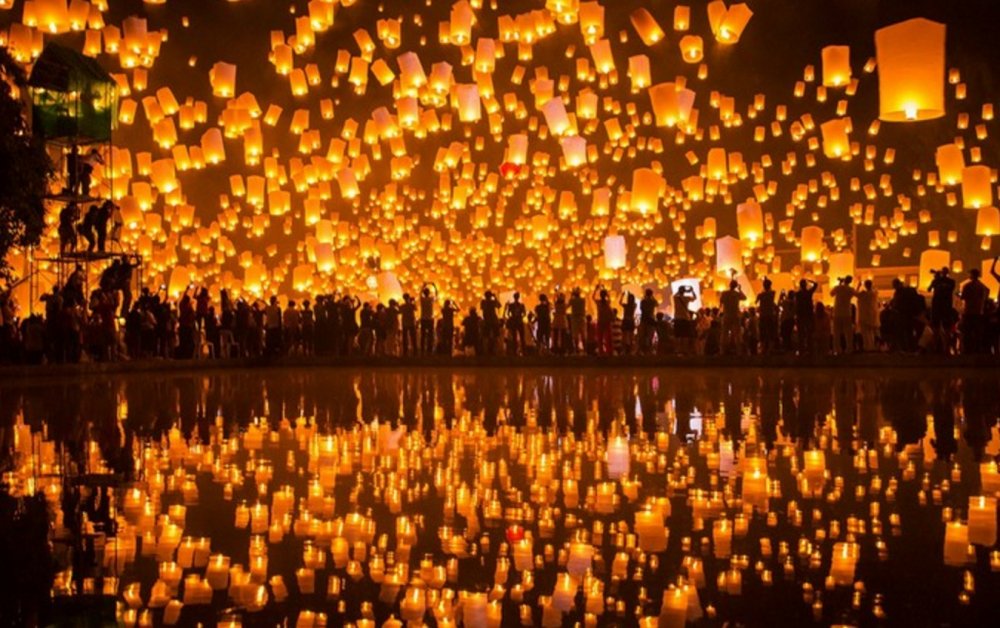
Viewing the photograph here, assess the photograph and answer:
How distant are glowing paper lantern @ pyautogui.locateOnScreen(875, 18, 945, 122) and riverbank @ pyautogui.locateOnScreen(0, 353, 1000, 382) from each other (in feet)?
13.6

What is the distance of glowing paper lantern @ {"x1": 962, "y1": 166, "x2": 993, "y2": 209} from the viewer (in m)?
19.6

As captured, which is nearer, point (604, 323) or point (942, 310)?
point (942, 310)

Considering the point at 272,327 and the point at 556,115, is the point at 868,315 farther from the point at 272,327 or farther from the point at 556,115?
the point at 272,327

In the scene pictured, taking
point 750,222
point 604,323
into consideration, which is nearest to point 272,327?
point 604,323

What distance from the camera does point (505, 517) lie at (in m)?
4.32

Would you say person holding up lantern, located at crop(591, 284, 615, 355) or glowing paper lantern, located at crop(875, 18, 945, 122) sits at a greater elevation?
glowing paper lantern, located at crop(875, 18, 945, 122)

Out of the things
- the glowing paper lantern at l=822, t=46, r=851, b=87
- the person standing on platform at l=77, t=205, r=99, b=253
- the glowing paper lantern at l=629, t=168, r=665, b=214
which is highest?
the glowing paper lantern at l=822, t=46, r=851, b=87

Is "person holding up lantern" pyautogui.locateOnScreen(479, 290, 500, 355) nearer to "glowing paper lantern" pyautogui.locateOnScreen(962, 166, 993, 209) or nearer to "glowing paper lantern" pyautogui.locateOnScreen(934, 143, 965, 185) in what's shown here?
"glowing paper lantern" pyautogui.locateOnScreen(934, 143, 965, 185)

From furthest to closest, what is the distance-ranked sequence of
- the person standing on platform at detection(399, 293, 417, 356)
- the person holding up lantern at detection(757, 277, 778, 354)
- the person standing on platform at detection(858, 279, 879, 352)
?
the person standing on platform at detection(399, 293, 417, 356), the person holding up lantern at detection(757, 277, 778, 354), the person standing on platform at detection(858, 279, 879, 352)

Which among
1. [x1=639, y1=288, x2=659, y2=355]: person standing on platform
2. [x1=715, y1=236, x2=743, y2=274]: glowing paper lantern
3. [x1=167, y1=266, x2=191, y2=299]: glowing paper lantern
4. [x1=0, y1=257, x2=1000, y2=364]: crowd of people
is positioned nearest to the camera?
[x1=0, y1=257, x2=1000, y2=364]: crowd of people

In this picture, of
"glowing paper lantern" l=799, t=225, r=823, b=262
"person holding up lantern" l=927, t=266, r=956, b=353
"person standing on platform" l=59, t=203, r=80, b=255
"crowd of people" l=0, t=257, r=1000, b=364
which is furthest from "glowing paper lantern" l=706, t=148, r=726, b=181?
"person standing on platform" l=59, t=203, r=80, b=255

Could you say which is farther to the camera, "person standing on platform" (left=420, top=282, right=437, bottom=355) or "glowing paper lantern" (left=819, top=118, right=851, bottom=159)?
"glowing paper lantern" (left=819, top=118, right=851, bottom=159)

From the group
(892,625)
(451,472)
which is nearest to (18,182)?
(451,472)

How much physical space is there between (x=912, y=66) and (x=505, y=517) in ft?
27.2
